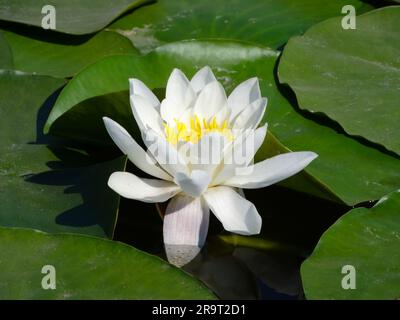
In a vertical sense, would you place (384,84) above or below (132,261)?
above

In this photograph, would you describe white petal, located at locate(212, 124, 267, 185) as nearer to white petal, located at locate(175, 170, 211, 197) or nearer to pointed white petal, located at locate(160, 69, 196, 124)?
white petal, located at locate(175, 170, 211, 197)

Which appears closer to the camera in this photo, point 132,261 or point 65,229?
point 132,261

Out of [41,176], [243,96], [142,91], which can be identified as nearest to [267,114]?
[243,96]

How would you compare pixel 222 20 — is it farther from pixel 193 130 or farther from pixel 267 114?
pixel 193 130

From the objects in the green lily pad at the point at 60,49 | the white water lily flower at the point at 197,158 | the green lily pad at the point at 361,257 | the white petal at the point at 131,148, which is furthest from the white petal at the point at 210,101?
the green lily pad at the point at 60,49

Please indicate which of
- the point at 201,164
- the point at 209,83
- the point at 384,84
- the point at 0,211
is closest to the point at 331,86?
the point at 384,84

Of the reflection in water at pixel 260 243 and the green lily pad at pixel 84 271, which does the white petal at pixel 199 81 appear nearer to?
the reflection in water at pixel 260 243
